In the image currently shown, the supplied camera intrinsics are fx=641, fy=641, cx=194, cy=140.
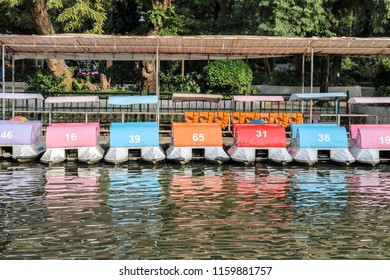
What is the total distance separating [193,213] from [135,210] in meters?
1.35

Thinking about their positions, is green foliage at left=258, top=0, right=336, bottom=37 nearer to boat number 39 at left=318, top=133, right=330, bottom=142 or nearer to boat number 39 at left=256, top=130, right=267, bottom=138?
boat number 39 at left=318, top=133, right=330, bottom=142

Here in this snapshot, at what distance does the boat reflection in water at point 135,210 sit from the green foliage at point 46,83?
16292mm

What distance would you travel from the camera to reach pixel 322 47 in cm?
2777

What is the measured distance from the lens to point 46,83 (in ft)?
119

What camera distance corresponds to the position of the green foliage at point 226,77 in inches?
1389

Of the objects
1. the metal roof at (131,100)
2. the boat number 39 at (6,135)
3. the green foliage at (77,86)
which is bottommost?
the boat number 39 at (6,135)

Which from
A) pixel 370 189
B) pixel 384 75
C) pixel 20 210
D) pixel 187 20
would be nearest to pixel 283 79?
A: pixel 384 75

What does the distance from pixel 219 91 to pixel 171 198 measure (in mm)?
20349

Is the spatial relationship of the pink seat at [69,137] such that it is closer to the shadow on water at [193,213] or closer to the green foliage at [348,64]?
the shadow on water at [193,213]

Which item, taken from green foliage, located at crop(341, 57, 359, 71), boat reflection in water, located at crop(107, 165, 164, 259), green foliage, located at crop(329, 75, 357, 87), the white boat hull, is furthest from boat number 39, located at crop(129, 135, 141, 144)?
green foliage, located at crop(341, 57, 359, 71)

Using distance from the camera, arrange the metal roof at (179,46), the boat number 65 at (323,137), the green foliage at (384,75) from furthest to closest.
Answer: the green foliage at (384,75) < the metal roof at (179,46) < the boat number 65 at (323,137)

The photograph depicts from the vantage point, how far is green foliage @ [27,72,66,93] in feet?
117

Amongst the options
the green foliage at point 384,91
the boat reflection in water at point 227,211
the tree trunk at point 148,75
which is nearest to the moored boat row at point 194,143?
the boat reflection in water at point 227,211

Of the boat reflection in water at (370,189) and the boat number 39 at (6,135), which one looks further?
the boat number 39 at (6,135)
